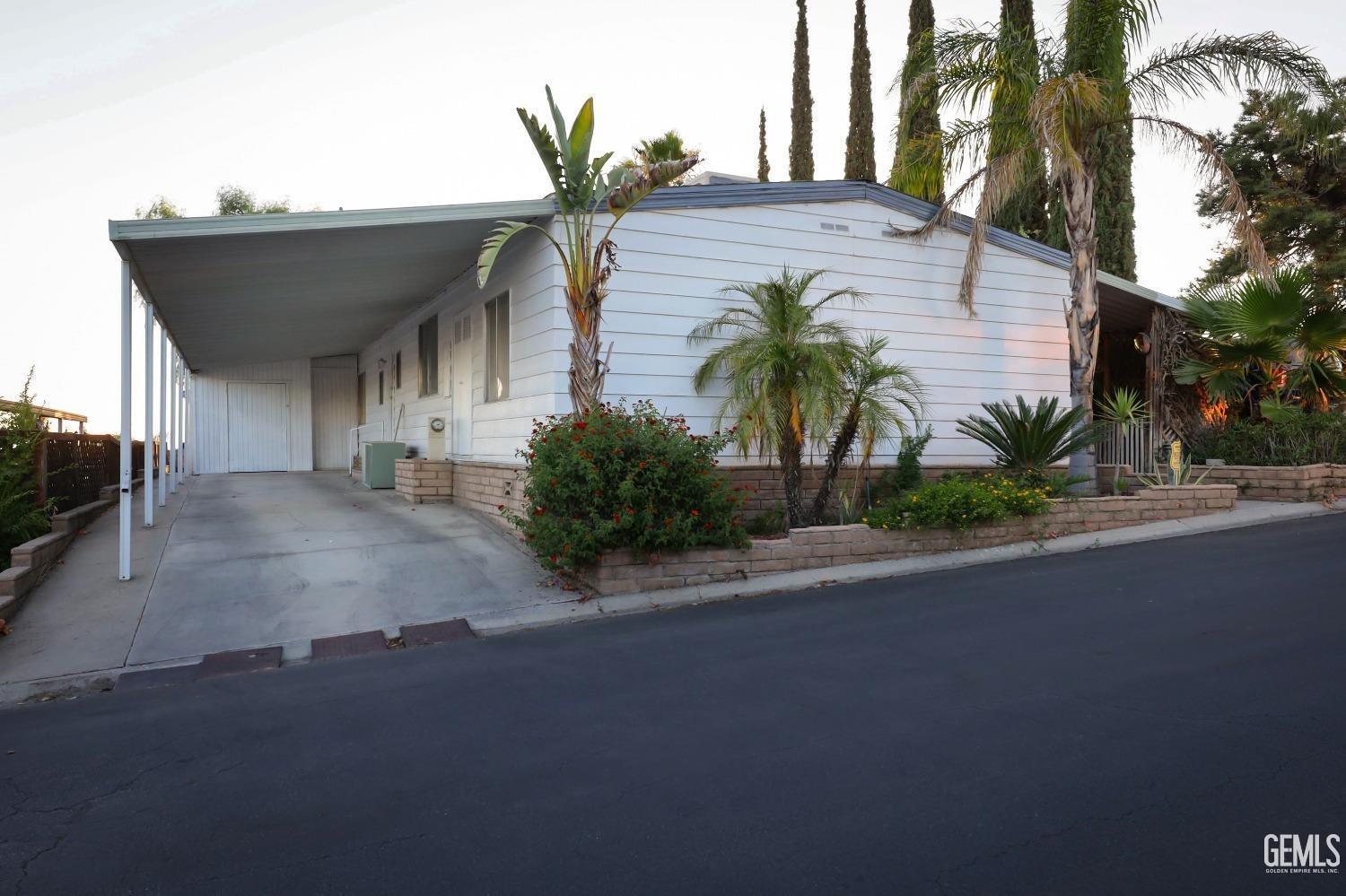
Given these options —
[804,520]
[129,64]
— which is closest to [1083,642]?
[804,520]

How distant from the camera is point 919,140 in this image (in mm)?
11852

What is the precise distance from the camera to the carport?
24.9 feet

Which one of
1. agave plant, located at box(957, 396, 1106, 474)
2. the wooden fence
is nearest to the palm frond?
agave plant, located at box(957, 396, 1106, 474)

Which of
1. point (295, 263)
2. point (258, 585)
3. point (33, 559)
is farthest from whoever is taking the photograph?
point (295, 263)

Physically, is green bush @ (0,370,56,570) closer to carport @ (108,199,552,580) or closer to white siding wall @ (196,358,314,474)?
carport @ (108,199,552,580)

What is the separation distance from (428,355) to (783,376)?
303 inches

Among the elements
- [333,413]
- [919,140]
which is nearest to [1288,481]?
[919,140]

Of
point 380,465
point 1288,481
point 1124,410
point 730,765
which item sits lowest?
point 730,765

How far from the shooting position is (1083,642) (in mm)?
5586

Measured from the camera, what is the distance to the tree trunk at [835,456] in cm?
896

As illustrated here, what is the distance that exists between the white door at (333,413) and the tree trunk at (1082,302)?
52.0ft

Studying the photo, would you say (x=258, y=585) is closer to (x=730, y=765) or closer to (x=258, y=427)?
(x=730, y=765)

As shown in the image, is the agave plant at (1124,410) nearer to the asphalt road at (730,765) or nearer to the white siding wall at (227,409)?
the asphalt road at (730,765)

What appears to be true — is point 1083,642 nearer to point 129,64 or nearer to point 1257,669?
point 1257,669
